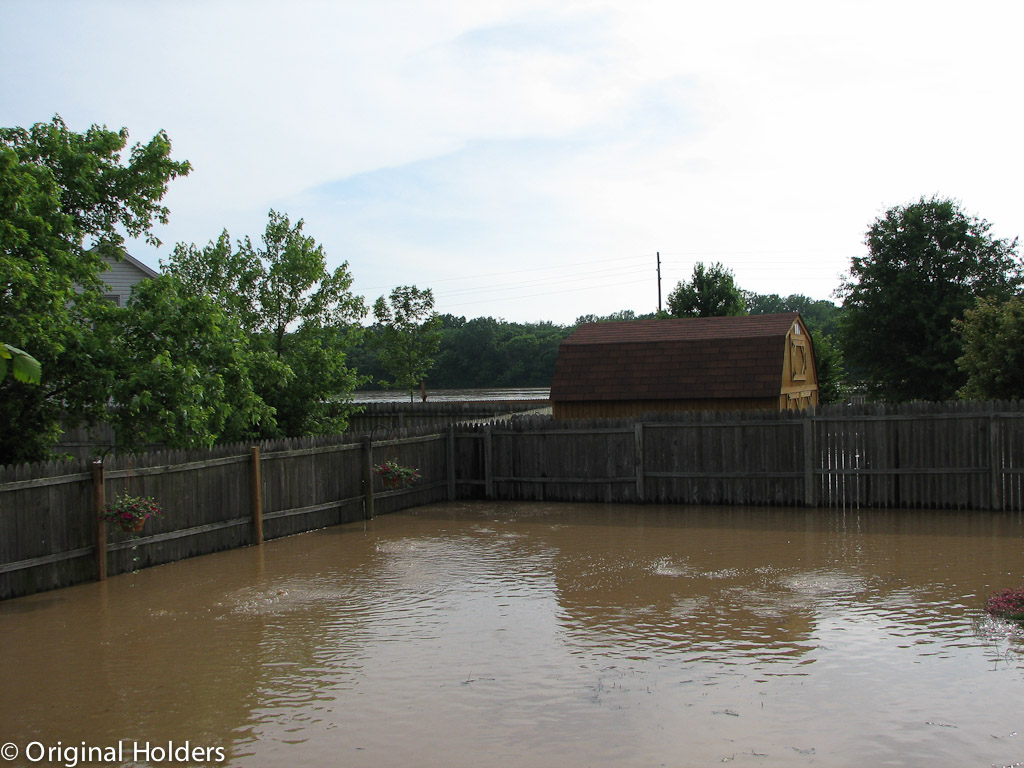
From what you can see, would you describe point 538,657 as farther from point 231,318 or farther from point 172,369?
point 231,318

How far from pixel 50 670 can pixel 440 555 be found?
6.31 metres

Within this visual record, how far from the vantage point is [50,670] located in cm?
852

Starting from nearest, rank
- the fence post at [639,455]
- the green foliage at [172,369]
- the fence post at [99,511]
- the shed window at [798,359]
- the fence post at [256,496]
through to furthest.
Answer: the fence post at [99,511]
the green foliage at [172,369]
the fence post at [256,496]
the fence post at [639,455]
the shed window at [798,359]

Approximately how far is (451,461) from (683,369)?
6.97m

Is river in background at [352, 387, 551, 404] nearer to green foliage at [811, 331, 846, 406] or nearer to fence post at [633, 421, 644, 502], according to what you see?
green foliage at [811, 331, 846, 406]

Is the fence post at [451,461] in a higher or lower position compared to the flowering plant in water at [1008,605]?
higher

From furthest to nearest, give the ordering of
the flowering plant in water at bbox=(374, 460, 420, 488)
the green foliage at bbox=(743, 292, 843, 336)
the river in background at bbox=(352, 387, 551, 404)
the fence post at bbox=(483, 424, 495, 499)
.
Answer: the green foliage at bbox=(743, 292, 843, 336), the river in background at bbox=(352, 387, 551, 404), the fence post at bbox=(483, 424, 495, 499), the flowering plant in water at bbox=(374, 460, 420, 488)

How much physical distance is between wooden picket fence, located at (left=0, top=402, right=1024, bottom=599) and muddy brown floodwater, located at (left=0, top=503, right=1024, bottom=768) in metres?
0.73

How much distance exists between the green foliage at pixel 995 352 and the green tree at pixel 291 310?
16.5m

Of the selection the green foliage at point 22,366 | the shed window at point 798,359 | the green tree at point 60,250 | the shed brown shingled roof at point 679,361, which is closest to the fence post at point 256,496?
the green tree at point 60,250

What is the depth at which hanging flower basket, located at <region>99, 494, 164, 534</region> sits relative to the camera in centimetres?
1240

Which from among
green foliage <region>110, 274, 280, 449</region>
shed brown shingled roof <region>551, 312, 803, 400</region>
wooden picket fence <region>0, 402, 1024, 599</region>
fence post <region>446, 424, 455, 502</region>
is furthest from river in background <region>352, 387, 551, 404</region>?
green foliage <region>110, 274, 280, 449</region>

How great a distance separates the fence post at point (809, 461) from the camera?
1756 centimetres

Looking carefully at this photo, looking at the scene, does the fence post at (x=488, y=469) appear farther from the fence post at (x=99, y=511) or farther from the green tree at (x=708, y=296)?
the green tree at (x=708, y=296)
